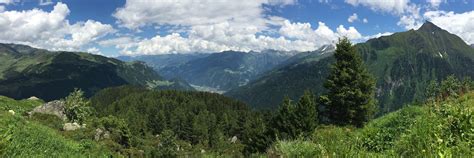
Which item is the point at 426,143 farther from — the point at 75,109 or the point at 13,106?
the point at 75,109

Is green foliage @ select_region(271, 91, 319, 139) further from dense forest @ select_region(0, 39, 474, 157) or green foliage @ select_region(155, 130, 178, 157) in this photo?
green foliage @ select_region(155, 130, 178, 157)

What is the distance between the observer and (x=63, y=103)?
10244cm

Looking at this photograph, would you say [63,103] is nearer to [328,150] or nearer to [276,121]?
[276,121]

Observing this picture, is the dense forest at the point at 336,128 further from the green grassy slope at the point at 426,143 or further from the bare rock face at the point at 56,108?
the bare rock face at the point at 56,108

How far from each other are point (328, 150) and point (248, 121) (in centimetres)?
18849

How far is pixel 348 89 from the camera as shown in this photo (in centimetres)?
4725

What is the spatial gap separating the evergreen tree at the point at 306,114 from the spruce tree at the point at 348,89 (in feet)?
73.0

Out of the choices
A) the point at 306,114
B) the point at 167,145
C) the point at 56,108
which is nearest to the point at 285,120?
the point at 306,114

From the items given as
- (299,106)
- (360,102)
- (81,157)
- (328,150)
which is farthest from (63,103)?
(328,150)

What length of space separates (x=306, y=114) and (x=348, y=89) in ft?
85.5

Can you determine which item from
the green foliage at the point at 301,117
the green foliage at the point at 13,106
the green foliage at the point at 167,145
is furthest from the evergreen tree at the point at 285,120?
the green foliage at the point at 13,106

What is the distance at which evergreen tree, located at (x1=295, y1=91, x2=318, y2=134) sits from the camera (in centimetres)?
7188

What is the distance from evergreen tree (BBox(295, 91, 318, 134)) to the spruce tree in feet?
73.0

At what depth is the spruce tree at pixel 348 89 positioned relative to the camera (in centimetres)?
4706
